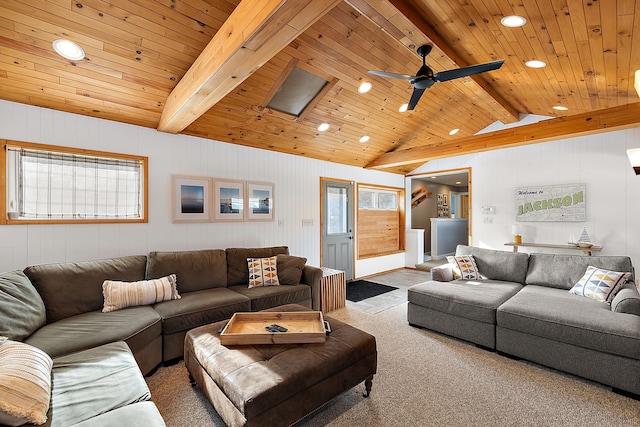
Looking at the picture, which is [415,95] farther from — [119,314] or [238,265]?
[119,314]

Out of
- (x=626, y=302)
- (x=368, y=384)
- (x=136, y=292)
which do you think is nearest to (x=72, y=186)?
(x=136, y=292)

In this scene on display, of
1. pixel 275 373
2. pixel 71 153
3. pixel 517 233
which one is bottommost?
pixel 275 373

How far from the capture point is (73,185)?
3.04 m

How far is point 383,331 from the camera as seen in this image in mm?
3348

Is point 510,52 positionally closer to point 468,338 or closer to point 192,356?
point 468,338

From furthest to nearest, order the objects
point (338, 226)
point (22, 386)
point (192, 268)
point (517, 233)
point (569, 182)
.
Result: point (338, 226) < point (517, 233) < point (569, 182) < point (192, 268) < point (22, 386)

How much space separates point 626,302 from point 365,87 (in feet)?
11.0

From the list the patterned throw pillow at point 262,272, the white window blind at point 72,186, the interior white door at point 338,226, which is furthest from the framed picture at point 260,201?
the white window blind at point 72,186

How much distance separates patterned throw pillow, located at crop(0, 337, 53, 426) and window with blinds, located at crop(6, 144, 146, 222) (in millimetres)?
1855

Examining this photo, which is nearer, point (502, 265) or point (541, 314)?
point (541, 314)

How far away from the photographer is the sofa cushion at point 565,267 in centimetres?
310

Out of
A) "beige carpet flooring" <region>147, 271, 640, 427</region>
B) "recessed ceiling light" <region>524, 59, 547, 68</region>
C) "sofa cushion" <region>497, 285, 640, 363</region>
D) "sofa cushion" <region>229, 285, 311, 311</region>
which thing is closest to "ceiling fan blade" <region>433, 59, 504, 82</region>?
"recessed ceiling light" <region>524, 59, 547, 68</region>

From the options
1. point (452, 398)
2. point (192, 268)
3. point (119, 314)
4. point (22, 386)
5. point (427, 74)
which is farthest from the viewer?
point (192, 268)

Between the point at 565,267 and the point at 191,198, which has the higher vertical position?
the point at 191,198
